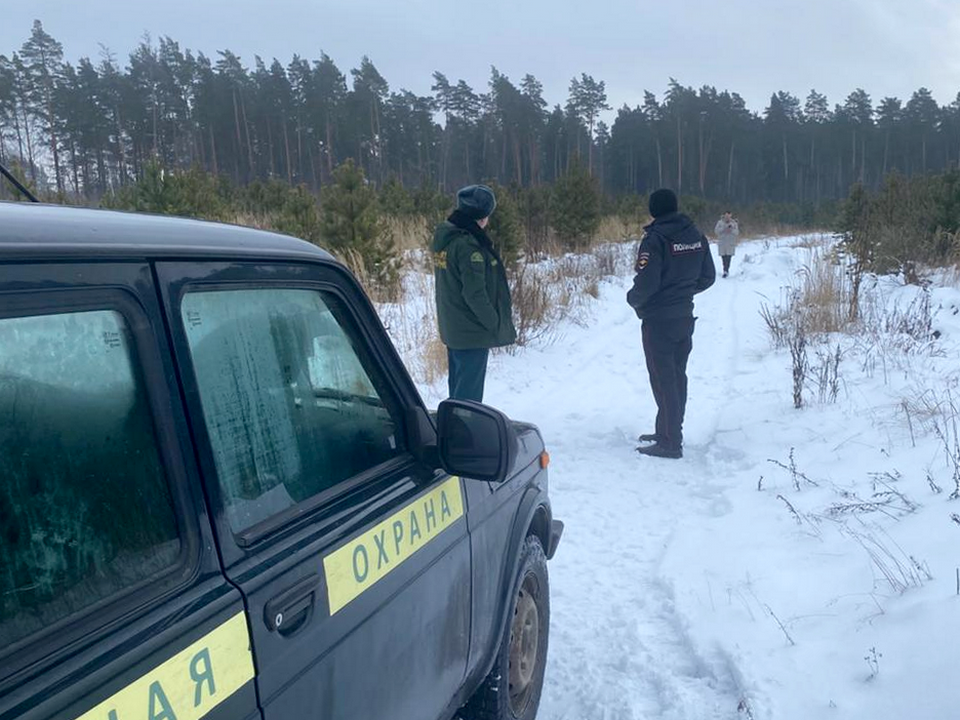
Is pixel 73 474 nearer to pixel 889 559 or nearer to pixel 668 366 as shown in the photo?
pixel 889 559

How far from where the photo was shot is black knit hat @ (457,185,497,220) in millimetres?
5309

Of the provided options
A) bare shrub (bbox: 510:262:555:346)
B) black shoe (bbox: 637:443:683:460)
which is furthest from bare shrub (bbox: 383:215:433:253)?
black shoe (bbox: 637:443:683:460)

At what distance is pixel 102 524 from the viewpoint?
3.98 ft

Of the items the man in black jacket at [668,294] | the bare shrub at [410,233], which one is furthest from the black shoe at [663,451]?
the bare shrub at [410,233]

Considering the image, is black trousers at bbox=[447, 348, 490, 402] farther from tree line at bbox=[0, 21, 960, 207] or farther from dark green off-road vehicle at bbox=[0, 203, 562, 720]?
tree line at bbox=[0, 21, 960, 207]

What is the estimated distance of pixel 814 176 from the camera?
2886 inches

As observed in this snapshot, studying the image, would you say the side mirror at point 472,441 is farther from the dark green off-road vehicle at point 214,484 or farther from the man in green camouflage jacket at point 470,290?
the man in green camouflage jacket at point 470,290

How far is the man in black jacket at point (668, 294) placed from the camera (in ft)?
18.8

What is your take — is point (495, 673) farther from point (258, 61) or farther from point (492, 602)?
point (258, 61)

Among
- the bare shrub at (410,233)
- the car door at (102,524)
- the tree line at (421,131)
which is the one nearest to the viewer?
the car door at (102,524)

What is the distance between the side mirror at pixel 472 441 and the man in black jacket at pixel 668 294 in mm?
3883

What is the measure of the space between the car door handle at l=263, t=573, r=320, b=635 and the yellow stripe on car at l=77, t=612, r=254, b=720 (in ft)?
0.22

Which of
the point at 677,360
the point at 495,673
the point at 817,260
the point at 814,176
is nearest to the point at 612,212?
the point at 817,260

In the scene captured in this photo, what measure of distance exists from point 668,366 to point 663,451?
24.3 inches
